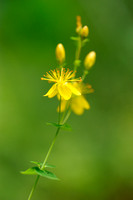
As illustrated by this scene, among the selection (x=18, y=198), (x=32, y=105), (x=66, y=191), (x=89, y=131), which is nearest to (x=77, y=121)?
(x=89, y=131)

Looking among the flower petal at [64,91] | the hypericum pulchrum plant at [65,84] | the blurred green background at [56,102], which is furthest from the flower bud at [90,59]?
the blurred green background at [56,102]

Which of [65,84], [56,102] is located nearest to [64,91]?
[65,84]

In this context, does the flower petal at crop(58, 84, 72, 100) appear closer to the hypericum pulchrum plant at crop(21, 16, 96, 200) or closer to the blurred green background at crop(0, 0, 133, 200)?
the hypericum pulchrum plant at crop(21, 16, 96, 200)

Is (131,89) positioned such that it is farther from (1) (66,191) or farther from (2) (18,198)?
(2) (18,198)

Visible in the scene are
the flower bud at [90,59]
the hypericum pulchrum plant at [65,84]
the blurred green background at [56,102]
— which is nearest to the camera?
the hypericum pulchrum plant at [65,84]

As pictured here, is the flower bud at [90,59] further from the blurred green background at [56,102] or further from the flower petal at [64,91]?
the blurred green background at [56,102]

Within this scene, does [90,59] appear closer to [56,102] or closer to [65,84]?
[65,84]
